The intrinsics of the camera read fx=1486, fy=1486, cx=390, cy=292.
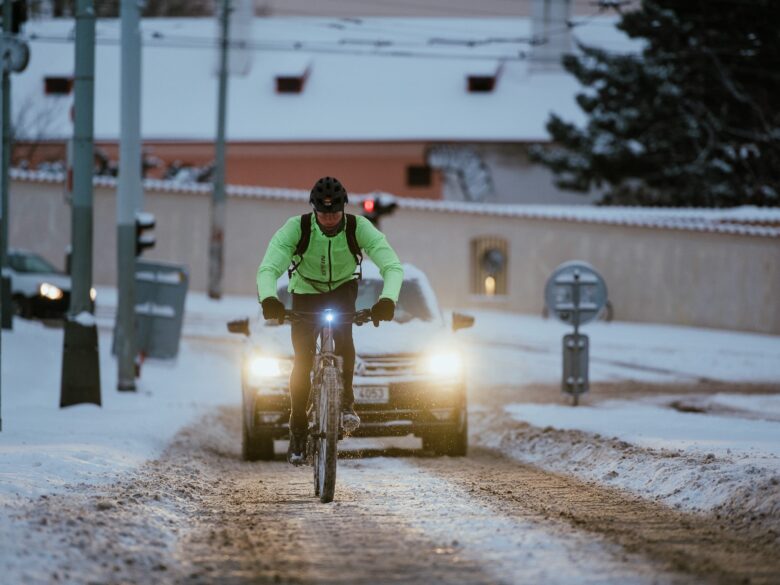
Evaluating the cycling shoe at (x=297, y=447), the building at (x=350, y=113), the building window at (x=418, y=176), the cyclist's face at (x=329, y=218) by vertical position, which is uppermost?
the building at (x=350, y=113)

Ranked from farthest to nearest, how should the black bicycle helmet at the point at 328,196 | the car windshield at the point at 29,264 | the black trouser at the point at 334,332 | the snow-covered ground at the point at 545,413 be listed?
the car windshield at the point at 29,264 < the snow-covered ground at the point at 545,413 < the black trouser at the point at 334,332 < the black bicycle helmet at the point at 328,196

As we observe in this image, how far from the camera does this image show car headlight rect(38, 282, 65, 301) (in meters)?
28.5

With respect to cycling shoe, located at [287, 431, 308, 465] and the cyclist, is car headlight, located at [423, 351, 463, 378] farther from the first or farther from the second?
the cyclist

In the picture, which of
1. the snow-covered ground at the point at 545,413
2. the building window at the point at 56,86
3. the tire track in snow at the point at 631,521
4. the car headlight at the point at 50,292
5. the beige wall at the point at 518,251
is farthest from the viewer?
the building window at the point at 56,86

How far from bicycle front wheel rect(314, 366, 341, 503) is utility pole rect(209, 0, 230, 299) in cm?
2721

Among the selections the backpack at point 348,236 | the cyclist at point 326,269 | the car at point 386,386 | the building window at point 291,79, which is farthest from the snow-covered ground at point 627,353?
the building window at point 291,79

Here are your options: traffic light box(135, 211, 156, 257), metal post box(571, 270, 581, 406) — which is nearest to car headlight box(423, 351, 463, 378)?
metal post box(571, 270, 581, 406)

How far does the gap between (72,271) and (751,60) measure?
25.4 m

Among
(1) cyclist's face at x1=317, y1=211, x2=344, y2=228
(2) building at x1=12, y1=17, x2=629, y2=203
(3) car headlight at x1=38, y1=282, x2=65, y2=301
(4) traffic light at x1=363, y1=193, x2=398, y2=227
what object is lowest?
(3) car headlight at x1=38, y1=282, x2=65, y2=301

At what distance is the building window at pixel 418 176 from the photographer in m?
49.6

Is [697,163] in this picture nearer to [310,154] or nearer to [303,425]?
[310,154]

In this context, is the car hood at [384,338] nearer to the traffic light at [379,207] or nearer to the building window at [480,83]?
the traffic light at [379,207]

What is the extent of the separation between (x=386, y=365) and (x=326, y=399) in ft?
9.43

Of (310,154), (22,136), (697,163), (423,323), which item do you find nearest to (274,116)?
(310,154)
